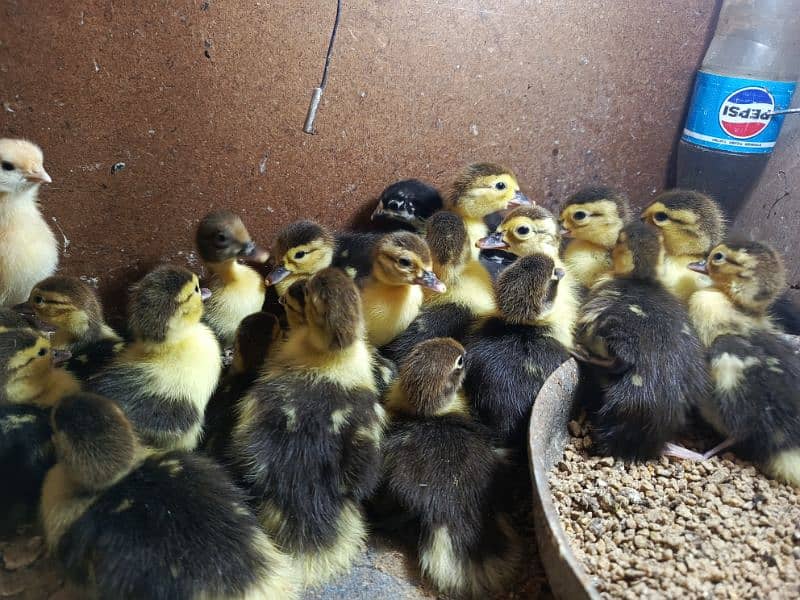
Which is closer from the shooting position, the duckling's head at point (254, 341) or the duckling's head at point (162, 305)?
the duckling's head at point (162, 305)

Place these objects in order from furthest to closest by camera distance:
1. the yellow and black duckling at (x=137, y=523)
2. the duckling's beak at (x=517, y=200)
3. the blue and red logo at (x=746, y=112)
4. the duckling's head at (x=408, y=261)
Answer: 1. the blue and red logo at (x=746, y=112)
2. the duckling's beak at (x=517, y=200)
3. the duckling's head at (x=408, y=261)
4. the yellow and black duckling at (x=137, y=523)

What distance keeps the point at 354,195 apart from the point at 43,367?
1.33 metres

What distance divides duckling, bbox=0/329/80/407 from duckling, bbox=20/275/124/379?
13 cm

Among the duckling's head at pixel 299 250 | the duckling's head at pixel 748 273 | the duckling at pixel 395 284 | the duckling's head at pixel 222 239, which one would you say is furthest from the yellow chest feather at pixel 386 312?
the duckling's head at pixel 748 273

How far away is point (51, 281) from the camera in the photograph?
6.69ft

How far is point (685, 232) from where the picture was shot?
259cm

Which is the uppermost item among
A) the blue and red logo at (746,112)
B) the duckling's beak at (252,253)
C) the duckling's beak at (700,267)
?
the blue and red logo at (746,112)

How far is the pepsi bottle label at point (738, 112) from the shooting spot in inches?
118

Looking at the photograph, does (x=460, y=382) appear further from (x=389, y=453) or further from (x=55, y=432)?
(x=55, y=432)

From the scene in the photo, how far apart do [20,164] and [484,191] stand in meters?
1.62

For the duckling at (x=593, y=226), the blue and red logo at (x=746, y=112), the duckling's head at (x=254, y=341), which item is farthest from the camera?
the blue and red logo at (x=746, y=112)

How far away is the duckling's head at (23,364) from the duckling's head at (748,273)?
2.10 m

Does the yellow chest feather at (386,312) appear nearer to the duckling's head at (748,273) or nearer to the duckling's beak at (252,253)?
the duckling's beak at (252,253)

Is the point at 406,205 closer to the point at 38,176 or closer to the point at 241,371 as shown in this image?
the point at 241,371
